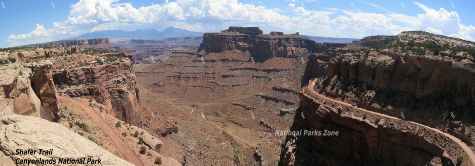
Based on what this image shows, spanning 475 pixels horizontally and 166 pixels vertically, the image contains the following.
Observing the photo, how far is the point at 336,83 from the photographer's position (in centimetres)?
4800

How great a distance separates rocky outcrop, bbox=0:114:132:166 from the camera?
11383 mm

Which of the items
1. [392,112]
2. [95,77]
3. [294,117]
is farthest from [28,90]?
[294,117]

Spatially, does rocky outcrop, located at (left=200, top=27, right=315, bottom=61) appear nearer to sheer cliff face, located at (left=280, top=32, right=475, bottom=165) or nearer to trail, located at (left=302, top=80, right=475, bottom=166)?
trail, located at (left=302, top=80, right=475, bottom=166)

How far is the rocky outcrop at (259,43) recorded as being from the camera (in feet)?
535

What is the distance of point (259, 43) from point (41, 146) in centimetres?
15783

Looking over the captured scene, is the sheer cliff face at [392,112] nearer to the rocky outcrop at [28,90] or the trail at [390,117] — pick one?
the trail at [390,117]

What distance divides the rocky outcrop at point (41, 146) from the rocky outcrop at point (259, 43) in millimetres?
148698

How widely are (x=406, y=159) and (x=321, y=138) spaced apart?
9.97 m

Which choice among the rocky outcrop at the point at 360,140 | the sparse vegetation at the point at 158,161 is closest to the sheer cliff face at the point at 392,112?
the rocky outcrop at the point at 360,140

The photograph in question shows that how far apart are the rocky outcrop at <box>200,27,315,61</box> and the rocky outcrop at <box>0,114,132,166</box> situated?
148698 mm

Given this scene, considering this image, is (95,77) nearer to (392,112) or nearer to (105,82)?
(105,82)

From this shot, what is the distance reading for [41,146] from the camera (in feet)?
38.8

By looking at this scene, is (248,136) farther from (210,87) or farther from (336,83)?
(210,87)

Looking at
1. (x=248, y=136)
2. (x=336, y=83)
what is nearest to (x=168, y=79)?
(x=248, y=136)
